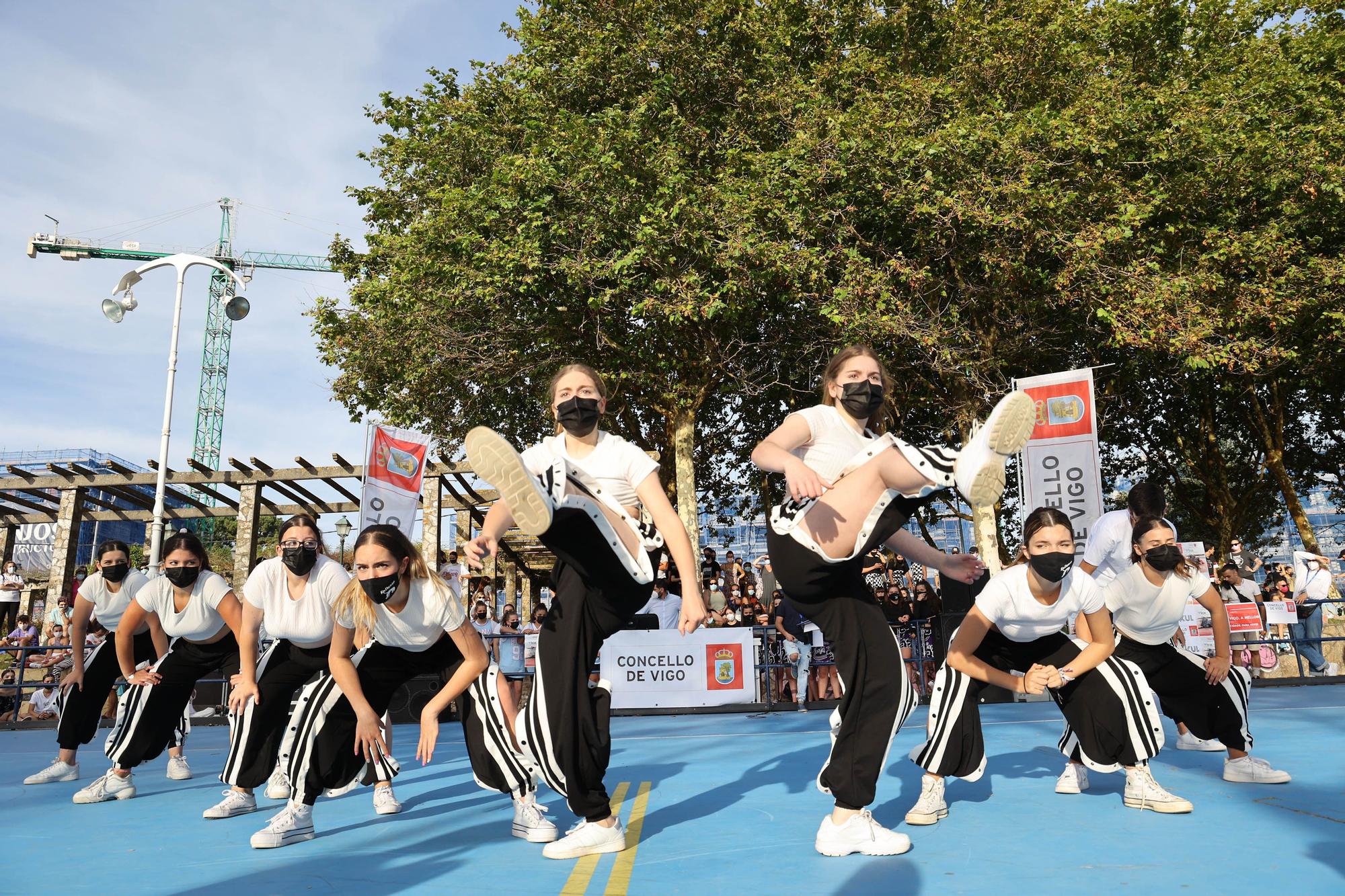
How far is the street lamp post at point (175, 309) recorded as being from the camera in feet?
46.5

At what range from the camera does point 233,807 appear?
4934mm

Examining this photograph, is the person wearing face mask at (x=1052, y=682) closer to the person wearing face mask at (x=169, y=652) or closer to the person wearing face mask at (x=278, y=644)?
the person wearing face mask at (x=278, y=644)

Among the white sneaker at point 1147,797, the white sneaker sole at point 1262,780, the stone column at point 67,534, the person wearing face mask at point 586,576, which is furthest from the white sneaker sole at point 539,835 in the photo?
the stone column at point 67,534

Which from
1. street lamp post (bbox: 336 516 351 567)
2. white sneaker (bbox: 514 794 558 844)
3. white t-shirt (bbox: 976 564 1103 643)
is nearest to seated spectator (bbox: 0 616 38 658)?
street lamp post (bbox: 336 516 351 567)

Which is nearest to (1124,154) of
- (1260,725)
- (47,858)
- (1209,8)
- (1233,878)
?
→ (1209,8)

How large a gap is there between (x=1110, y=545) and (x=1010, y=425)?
3160 millimetres

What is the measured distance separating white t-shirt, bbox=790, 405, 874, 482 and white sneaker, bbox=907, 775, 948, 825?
166 cm

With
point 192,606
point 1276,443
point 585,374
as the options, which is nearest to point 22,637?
point 192,606

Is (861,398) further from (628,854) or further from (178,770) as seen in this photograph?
(178,770)

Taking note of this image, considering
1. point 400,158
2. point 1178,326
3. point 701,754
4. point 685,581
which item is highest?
point 400,158

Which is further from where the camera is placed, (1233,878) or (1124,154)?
(1124,154)

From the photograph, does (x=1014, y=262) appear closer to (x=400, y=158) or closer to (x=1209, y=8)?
(x=1209, y=8)

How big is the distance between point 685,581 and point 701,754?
387 cm

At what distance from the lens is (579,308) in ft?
48.7
